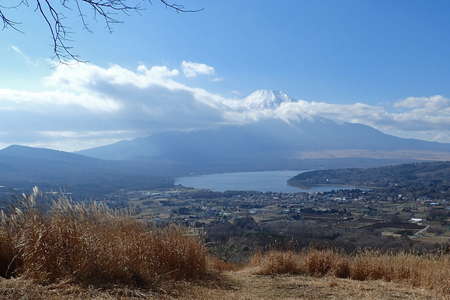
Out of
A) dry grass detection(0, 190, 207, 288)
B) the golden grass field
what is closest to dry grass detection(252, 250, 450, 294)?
the golden grass field

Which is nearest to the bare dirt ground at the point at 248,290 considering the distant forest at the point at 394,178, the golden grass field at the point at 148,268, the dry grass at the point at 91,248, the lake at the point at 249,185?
the golden grass field at the point at 148,268

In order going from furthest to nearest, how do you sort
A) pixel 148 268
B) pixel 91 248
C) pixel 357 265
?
pixel 357 265 < pixel 148 268 < pixel 91 248

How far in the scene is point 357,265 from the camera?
20.7 ft

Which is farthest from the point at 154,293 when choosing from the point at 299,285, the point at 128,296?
the point at 299,285

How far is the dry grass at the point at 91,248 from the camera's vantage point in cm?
452

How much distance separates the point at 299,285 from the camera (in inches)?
215

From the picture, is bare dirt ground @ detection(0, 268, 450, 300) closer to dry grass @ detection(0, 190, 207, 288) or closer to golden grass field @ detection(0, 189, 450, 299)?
golden grass field @ detection(0, 189, 450, 299)

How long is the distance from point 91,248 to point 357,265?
156 inches

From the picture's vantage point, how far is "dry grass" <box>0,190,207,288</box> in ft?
14.8

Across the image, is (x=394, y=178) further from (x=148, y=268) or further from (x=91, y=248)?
(x=91, y=248)

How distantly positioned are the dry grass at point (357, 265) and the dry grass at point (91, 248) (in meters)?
1.28

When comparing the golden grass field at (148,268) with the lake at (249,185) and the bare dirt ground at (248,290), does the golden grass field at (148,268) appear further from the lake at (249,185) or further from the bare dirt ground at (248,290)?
the lake at (249,185)

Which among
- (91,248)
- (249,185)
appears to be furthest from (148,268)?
(249,185)

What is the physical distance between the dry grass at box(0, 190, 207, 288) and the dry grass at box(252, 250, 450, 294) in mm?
1275
